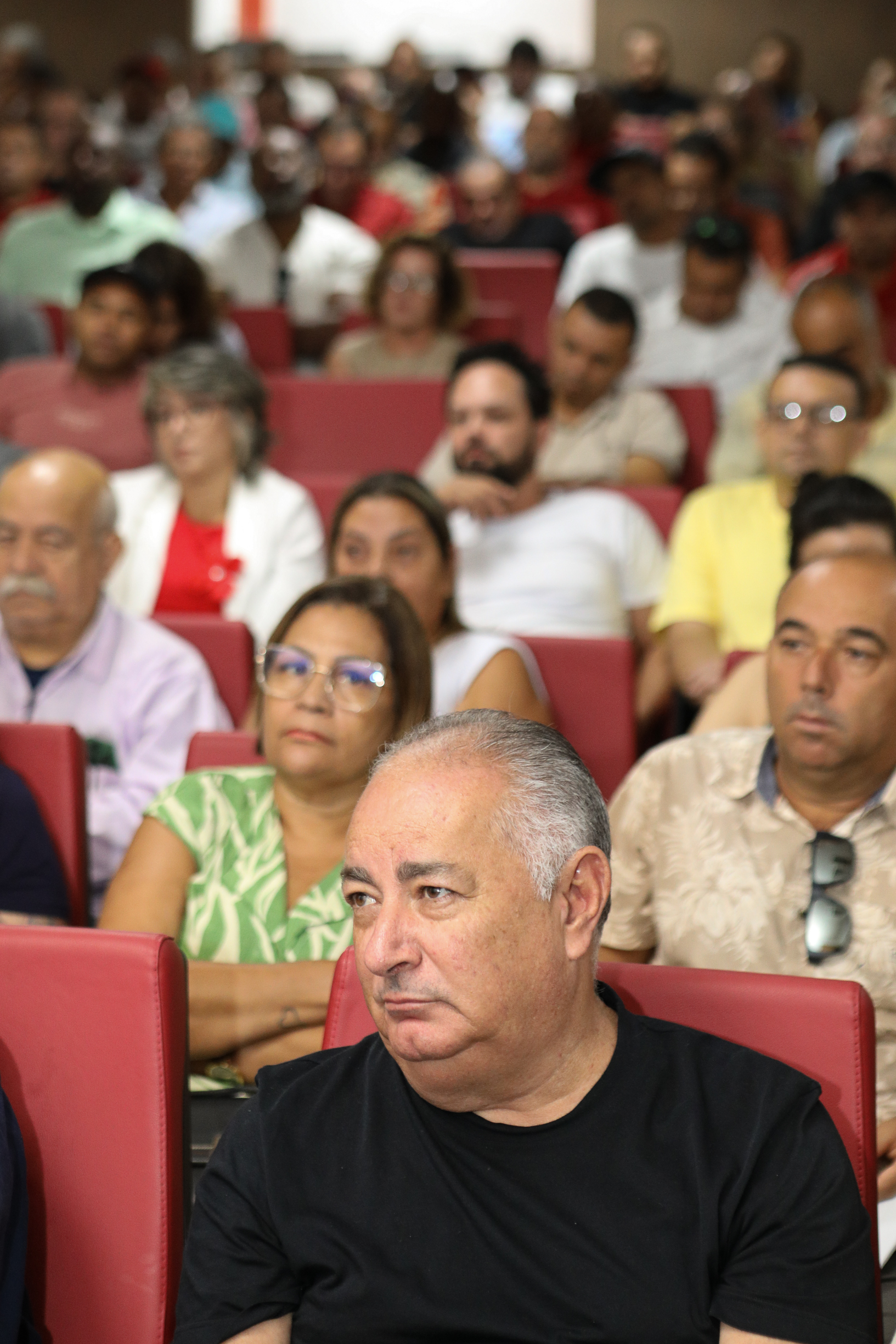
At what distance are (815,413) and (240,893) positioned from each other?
161 centimetres

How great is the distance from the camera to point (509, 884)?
3.40 ft

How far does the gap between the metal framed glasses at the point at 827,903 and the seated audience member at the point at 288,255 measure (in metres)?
3.66

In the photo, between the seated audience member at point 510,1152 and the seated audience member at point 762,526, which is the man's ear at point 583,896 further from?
the seated audience member at point 762,526

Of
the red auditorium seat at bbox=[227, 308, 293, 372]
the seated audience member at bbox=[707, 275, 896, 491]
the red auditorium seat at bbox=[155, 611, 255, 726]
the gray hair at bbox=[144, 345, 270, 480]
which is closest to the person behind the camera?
the red auditorium seat at bbox=[155, 611, 255, 726]

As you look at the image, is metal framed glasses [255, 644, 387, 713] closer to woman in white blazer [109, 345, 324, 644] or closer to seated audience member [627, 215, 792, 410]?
woman in white blazer [109, 345, 324, 644]

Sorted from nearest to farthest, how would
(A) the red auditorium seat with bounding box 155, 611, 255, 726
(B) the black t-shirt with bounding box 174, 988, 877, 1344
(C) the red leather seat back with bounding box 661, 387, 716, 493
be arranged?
(B) the black t-shirt with bounding box 174, 988, 877, 1344
(A) the red auditorium seat with bounding box 155, 611, 255, 726
(C) the red leather seat back with bounding box 661, 387, 716, 493

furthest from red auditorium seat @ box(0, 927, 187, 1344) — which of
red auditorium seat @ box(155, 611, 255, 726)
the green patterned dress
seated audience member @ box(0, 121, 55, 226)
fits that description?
seated audience member @ box(0, 121, 55, 226)

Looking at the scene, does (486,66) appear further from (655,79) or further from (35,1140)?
(35,1140)

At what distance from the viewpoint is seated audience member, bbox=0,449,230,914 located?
7.25 feet

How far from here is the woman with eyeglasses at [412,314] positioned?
13.1ft

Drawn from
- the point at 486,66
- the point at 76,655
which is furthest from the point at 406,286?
the point at 486,66

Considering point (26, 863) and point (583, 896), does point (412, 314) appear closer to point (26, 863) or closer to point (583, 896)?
point (26, 863)

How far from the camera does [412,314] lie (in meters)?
4.00

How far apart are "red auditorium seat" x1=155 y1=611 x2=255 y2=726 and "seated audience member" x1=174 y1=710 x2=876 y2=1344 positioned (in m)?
1.23
